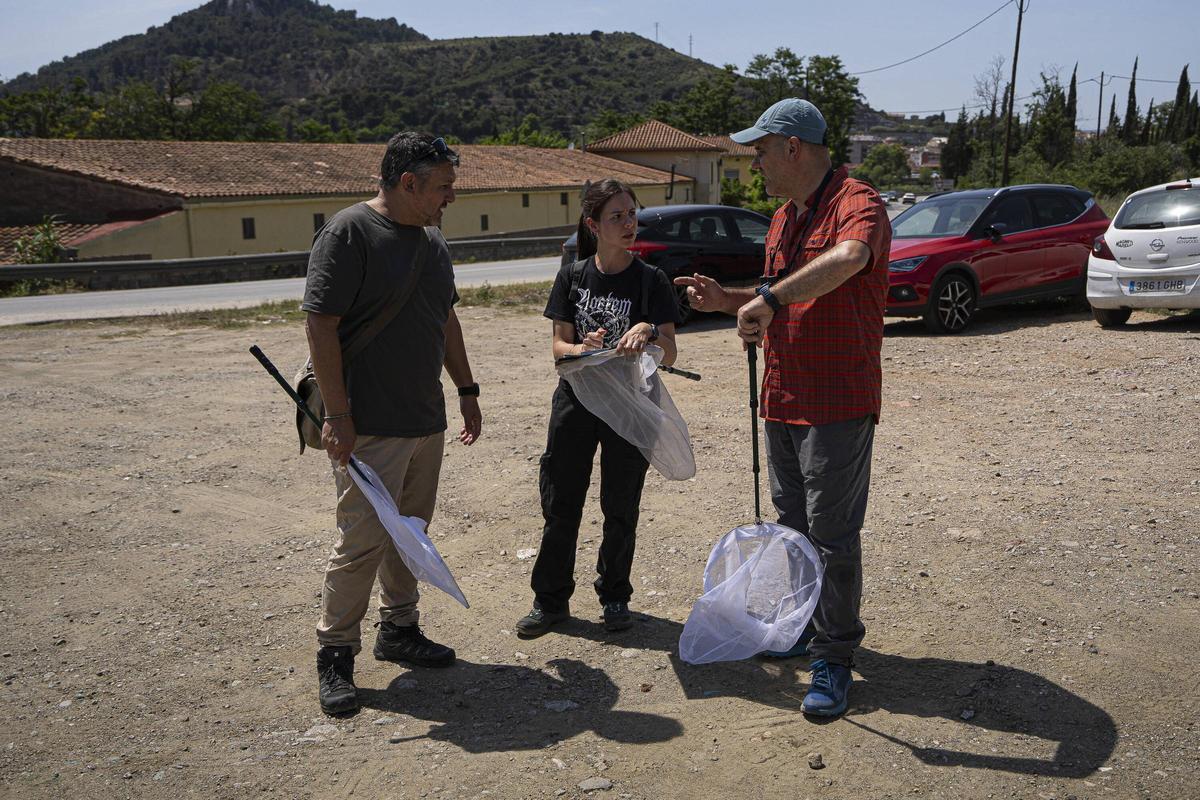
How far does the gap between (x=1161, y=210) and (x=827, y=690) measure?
8827mm

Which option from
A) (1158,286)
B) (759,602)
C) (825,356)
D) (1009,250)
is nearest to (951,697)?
(759,602)

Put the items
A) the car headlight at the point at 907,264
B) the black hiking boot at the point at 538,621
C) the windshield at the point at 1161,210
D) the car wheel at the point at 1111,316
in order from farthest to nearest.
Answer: the car headlight at the point at 907,264 < the car wheel at the point at 1111,316 < the windshield at the point at 1161,210 < the black hiking boot at the point at 538,621

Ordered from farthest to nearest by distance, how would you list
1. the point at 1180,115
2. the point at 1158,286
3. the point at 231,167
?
the point at 1180,115, the point at 231,167, the point at 1158,286

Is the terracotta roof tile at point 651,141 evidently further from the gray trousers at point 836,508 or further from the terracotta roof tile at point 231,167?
the gray trousers at point 836,508

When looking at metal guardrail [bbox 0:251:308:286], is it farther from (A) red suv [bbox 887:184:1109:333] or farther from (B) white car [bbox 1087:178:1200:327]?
(B) white car [bbox 1087:178:1200:327]

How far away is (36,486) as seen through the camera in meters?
6.05

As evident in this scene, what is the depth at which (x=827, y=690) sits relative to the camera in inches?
131

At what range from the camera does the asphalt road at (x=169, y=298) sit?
53.8ft

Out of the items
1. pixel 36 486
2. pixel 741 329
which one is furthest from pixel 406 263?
pixel 36 486

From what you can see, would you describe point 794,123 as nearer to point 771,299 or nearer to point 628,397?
point 771,299

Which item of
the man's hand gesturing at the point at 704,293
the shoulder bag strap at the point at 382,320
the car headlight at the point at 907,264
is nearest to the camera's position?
the shoulder bag strap at the point at 382,320

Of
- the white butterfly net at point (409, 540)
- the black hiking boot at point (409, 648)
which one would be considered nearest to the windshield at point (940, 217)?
the black hiking boot at point (409, 648)

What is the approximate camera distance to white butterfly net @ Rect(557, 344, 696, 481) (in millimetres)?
3791

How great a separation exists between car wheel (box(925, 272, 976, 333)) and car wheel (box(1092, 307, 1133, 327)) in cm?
126
